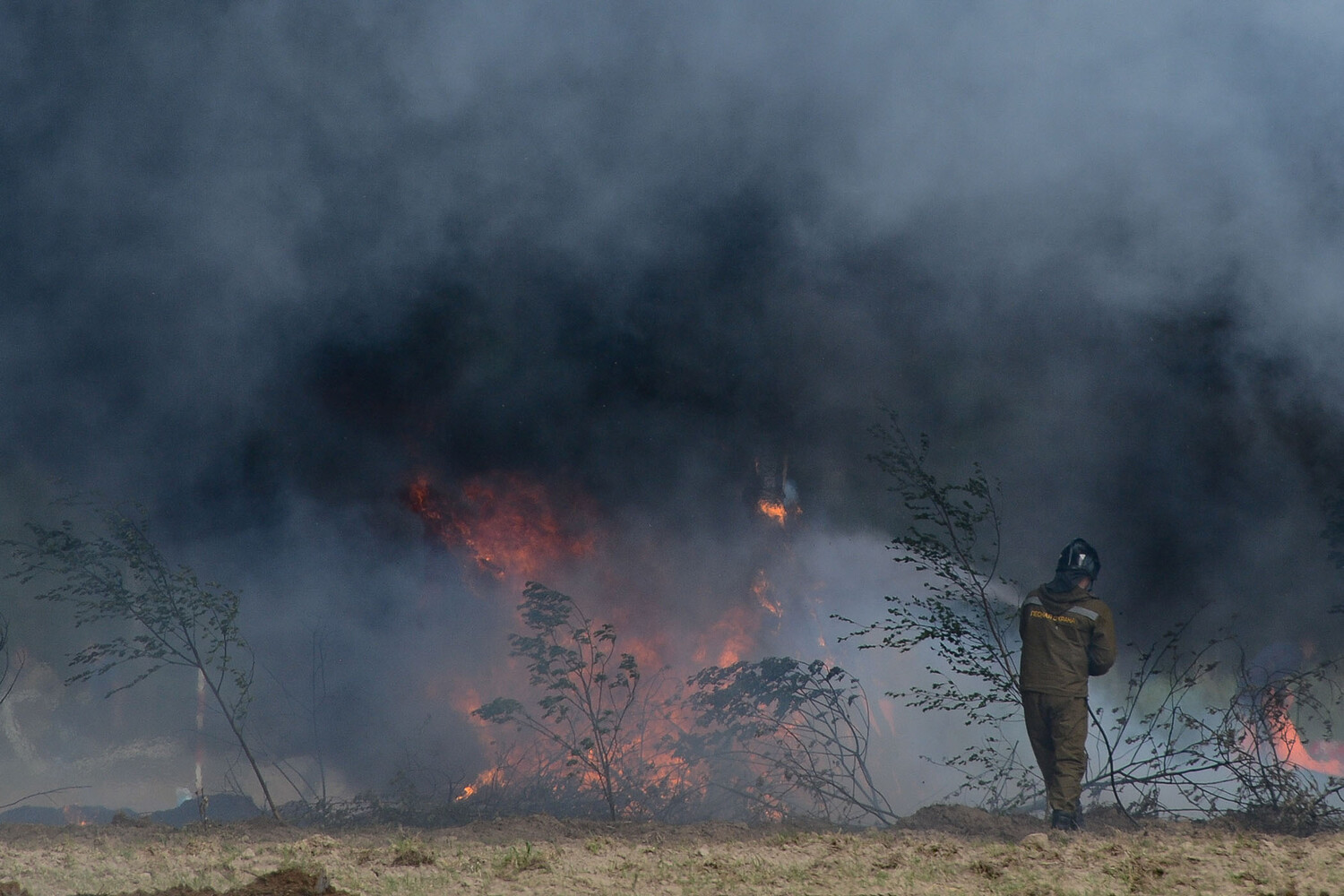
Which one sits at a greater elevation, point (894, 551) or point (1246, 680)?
point (894, 551)

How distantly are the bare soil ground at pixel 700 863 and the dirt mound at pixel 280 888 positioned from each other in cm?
1

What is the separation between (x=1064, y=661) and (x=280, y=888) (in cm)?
631

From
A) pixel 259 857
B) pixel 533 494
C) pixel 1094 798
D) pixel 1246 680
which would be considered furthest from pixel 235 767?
pixel 1246 680

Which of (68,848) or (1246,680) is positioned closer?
(68,848)

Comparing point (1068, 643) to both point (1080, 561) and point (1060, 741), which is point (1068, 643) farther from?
point (1060, 741)

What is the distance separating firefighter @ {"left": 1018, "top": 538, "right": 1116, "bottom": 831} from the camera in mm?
7488

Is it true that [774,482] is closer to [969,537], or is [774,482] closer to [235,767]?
[969,537]

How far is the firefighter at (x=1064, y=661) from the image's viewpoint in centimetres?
749

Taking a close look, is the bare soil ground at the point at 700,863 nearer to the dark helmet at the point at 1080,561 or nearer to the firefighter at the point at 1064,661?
the firefighter at the point at 1064,661

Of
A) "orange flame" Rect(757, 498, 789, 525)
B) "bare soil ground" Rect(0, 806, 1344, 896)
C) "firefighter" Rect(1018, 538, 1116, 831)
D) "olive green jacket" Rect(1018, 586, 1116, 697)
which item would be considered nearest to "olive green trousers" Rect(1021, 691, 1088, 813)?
"firefighter" Rect(1018, 538, 1116, 831)

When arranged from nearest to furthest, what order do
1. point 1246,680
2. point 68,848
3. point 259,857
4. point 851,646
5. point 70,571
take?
point 259,857, point 68,848, point 1246,680, point 70,571, point 851,646

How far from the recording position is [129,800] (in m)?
19.1

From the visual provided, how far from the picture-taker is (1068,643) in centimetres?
765

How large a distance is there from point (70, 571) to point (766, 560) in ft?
41.9
